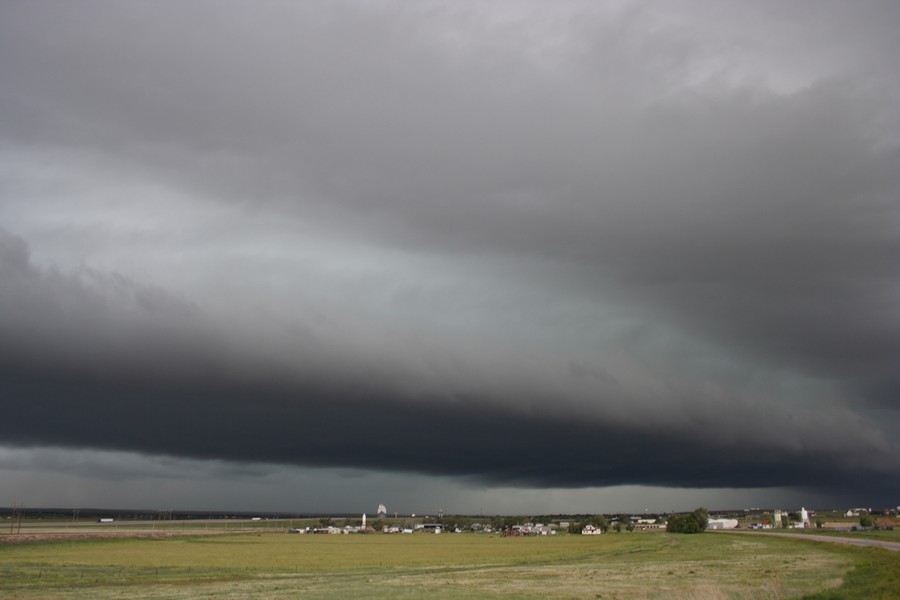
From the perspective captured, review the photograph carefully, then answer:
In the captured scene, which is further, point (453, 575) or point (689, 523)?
point (689, 523)

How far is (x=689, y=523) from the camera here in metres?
191

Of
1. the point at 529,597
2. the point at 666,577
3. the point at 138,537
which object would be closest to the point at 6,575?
the point at 529,597

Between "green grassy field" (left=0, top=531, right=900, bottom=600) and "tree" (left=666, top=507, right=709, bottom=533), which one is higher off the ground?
"green grassy field" (left=0, top=531, right=900, bottom=600)

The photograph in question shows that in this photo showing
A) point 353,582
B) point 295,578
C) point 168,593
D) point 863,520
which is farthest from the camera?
point 863,520

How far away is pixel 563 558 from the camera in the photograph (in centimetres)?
9875

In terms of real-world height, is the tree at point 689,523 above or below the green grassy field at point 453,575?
below

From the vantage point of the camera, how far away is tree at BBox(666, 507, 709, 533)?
19062 centimetres

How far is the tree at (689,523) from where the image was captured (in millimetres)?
190625

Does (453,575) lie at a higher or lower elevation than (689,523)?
higher

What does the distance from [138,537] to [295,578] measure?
113959mm

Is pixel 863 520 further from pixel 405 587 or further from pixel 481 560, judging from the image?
pixel 405 587

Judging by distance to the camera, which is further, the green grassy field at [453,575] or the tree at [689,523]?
the tree at [689,523]

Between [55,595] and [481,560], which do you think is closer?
[55,595]

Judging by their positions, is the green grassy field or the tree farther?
the tree
